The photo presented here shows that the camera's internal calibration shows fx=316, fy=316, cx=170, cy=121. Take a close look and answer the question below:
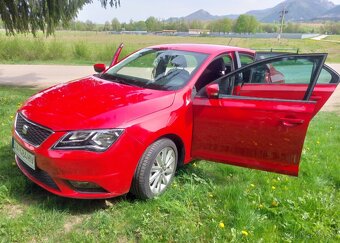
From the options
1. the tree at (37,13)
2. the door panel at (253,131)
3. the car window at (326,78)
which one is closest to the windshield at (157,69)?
the door panel at (253,131)

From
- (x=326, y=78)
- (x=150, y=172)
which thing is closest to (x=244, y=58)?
(x=326, y=78)

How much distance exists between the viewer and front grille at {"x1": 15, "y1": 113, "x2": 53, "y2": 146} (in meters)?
2.83

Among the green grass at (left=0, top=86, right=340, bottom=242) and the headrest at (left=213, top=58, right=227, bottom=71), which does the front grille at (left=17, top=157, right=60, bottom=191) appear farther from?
the headrest at (left=213, top=58, right=227, bottom=71)

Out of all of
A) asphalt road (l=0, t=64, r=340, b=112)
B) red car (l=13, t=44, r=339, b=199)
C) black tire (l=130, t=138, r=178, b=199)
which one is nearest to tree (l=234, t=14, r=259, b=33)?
asphalt road (l=0, t=64, r=340, b=112)

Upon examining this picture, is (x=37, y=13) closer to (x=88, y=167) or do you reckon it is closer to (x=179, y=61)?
(x=179, y=61)

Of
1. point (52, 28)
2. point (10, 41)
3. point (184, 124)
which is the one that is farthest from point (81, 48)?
point (184, 124)

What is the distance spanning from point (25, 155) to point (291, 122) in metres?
2.60

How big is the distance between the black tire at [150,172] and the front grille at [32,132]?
0.89 meters

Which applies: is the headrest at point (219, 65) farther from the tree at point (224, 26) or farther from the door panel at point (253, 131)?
the tree at point (224, 26)

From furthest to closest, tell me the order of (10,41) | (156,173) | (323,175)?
(10,41) → (323,175) → (156,173)

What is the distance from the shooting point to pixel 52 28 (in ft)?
31.1

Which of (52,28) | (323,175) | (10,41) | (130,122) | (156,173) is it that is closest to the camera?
(130,122)

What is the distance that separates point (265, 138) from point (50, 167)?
83.2 inches

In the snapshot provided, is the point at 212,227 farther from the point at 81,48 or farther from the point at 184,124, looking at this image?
the point at 81,48
